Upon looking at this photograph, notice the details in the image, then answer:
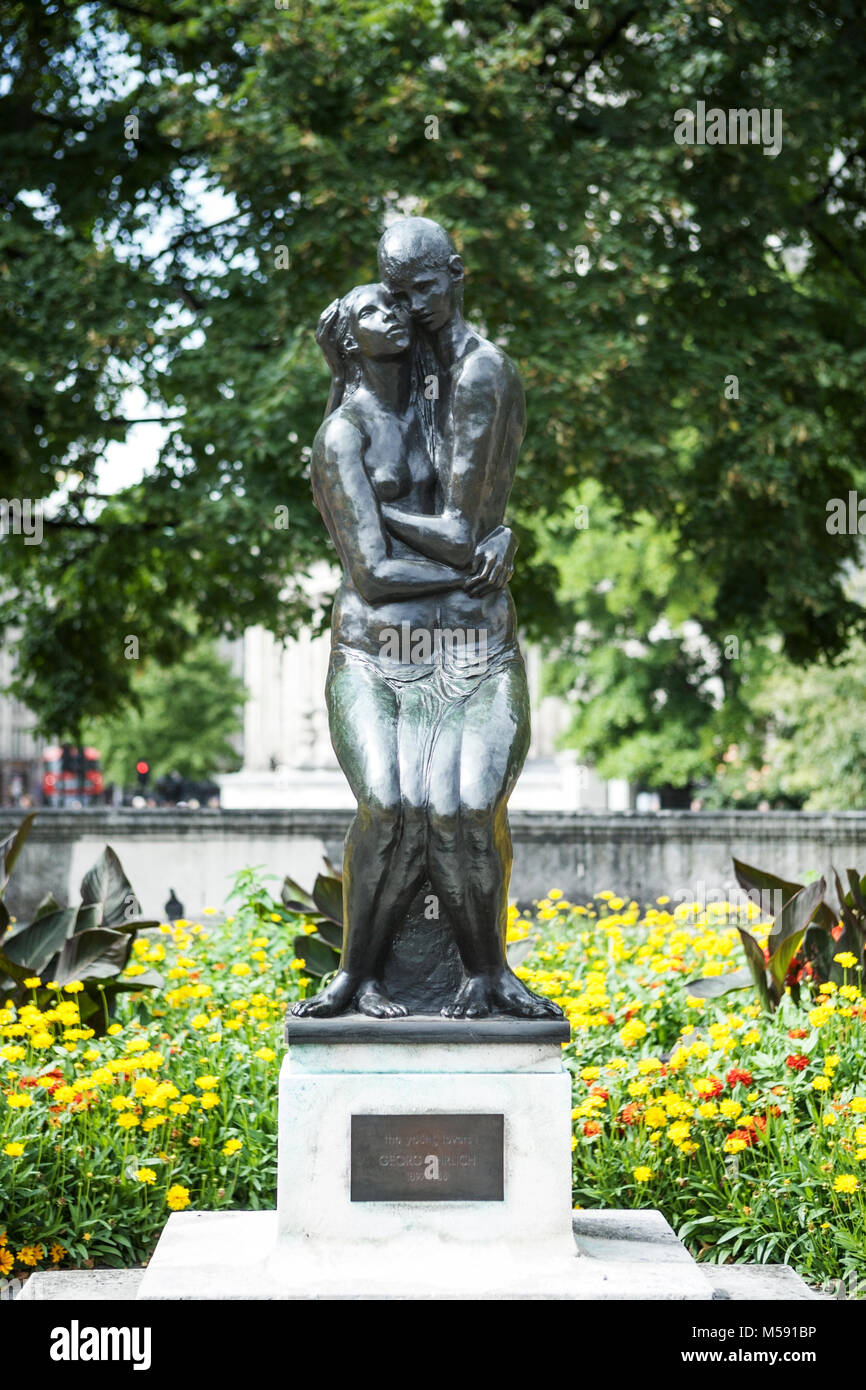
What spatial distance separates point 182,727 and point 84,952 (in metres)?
45.6

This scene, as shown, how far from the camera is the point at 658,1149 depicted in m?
6.02

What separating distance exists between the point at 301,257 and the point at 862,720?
55.4 feet

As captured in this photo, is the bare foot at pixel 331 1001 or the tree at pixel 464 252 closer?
the bare foot at pixel 331 1001

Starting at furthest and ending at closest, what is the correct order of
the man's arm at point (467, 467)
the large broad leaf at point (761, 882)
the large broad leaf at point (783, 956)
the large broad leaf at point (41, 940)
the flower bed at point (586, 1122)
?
the large broad leaf at point (761, 882) < the large broad leaf at point (41, 940) < the large broad leaf at point (783, 956) < the flower bed at point (586, 1122) < the man's arm at point (467, 467)

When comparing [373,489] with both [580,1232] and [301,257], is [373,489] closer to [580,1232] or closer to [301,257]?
[580,1232]

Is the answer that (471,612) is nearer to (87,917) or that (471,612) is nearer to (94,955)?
(94,955)

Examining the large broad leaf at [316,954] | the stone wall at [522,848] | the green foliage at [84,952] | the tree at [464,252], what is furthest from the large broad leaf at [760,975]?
the tree at [464,252]

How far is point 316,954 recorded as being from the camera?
7.76m

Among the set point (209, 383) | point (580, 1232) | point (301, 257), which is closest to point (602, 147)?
point (301, 257)

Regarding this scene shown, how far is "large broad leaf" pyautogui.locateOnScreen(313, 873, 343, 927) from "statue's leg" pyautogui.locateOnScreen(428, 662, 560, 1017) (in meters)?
3.06

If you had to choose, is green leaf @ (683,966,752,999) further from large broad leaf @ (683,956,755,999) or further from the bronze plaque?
the bronze plaque

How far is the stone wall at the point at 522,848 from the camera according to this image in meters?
12.6

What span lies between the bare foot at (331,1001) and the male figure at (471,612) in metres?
0.34

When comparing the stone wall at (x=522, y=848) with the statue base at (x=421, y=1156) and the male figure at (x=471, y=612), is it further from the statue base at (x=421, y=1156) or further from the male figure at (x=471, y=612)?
the statue base at (x=421, y=1156)
